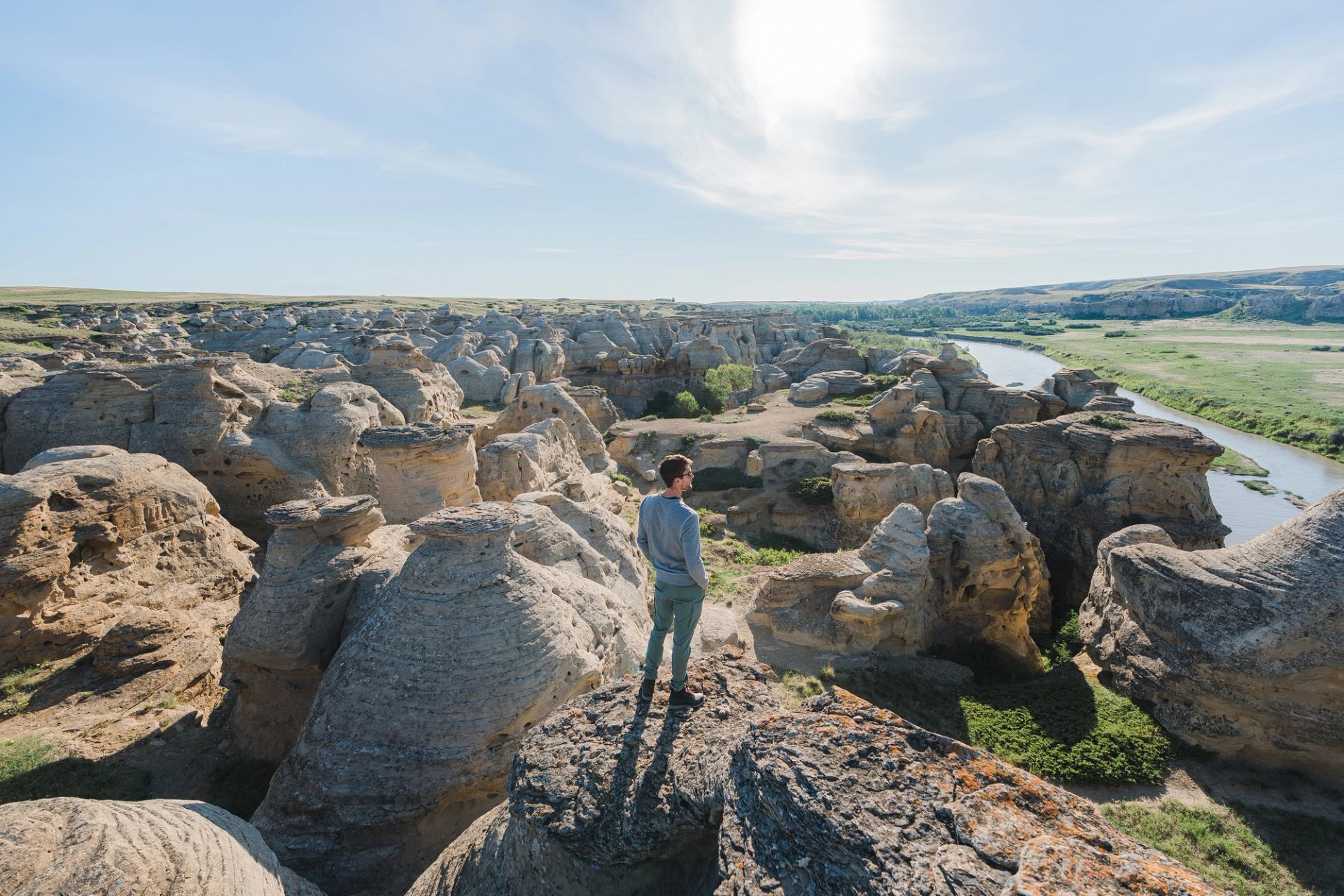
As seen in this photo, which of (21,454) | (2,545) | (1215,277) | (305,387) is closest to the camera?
(2,545)

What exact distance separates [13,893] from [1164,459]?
23076 mm

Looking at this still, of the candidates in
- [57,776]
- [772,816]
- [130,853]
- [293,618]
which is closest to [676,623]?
[772,816]

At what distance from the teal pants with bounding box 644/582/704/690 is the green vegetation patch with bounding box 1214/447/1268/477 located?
136ft

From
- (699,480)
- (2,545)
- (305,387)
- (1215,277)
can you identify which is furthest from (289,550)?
(1215,277)

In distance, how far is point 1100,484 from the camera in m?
18.3

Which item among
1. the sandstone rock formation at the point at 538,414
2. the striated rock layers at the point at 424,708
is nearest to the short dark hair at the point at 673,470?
the striated rock layers at the point at 424,708

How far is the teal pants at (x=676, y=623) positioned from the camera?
4738 mm

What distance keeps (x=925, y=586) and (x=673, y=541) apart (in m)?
10.2

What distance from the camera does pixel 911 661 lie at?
41.1 ft

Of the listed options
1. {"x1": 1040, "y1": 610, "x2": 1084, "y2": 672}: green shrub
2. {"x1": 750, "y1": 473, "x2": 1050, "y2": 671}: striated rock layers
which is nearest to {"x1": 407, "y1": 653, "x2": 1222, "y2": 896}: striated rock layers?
{"x1": 750, "y1": 473, "x2": 1050, "y2": 671}: striated rock layers

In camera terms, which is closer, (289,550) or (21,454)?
(289,550)

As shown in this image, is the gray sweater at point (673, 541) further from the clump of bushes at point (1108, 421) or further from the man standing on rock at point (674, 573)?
the clump of bushes at point (1108, 421)

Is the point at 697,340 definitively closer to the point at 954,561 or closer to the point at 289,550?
the point at 954,561

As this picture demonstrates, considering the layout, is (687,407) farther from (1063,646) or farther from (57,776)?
(57,776)
